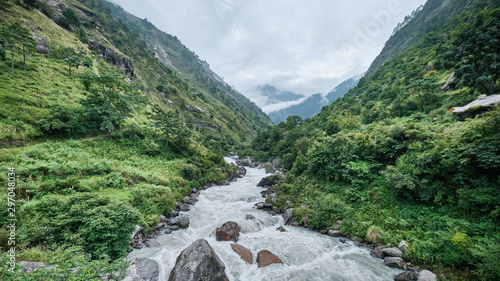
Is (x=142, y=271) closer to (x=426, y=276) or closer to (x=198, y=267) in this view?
(x=198, y=267)

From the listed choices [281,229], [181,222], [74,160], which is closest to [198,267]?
[181,222]

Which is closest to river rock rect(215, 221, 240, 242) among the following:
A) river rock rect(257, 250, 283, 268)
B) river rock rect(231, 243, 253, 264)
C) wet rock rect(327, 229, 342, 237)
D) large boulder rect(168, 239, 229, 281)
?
river rock rect(231, 243, 253, 264)

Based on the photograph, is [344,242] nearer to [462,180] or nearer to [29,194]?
[462,180]

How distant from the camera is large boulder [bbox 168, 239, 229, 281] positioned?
9758 millimetres

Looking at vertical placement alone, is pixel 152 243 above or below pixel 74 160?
below

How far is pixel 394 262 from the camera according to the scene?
37.7 feet

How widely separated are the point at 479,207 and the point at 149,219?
25.2m

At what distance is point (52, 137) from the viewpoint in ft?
79.4

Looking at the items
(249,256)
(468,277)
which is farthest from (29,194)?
(468,277)

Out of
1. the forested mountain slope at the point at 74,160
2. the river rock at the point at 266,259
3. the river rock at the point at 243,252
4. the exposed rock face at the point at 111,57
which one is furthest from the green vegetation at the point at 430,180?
the exposed rock face at the point at 111,57

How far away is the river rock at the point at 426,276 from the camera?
32.0 ft

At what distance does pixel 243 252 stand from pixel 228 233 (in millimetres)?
2548

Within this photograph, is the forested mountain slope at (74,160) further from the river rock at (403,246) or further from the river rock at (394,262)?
the river rock at (403,246)

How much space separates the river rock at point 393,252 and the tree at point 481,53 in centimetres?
2029
